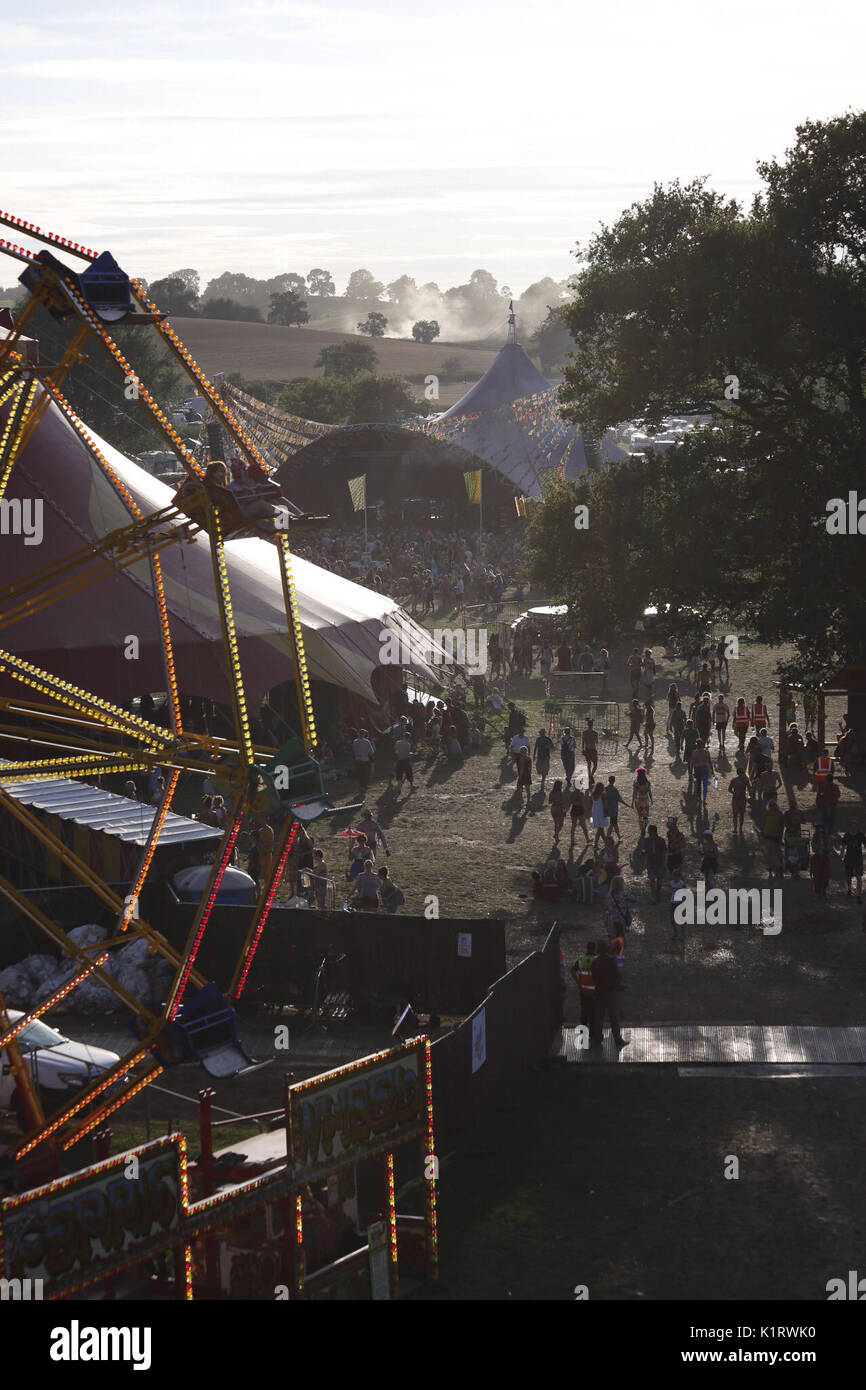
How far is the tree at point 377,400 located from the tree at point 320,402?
27.5 inches

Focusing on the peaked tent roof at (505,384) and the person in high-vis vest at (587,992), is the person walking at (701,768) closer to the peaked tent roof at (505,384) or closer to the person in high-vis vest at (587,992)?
the person in high-vis vest at (587,992)

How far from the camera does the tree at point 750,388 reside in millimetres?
33594

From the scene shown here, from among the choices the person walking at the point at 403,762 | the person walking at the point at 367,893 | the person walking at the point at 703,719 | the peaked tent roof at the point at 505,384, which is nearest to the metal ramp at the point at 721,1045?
the person walking at the point at 367,893

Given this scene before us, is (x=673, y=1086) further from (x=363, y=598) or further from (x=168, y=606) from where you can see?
(x=363, y=598)

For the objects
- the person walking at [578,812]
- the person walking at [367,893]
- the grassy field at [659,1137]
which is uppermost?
the person walking at [578,812]

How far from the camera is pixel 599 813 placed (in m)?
29.9

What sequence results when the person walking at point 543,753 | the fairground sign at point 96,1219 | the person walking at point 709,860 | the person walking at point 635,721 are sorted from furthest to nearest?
the person walking at point 635,721 < the person walking at point 543,753 < the person walking at point 709,860 < the fairground sign at point 96,1219

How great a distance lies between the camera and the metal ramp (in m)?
20.4

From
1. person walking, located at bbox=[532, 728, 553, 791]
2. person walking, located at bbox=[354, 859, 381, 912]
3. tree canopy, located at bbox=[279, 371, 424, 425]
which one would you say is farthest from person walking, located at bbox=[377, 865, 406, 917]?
tree canopy, located at bbox=[279, 371, 424, 425]

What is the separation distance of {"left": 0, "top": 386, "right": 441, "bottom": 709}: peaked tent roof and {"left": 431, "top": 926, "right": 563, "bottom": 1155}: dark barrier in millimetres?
16836

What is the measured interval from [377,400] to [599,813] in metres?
86.6

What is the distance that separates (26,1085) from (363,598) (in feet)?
86.3

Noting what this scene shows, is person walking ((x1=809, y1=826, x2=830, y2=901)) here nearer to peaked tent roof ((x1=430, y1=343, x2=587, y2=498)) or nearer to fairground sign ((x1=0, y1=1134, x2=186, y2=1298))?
fairground sign ((x1=0, y1=1134, x2=186, y2=1298))

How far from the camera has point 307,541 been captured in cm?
7488
